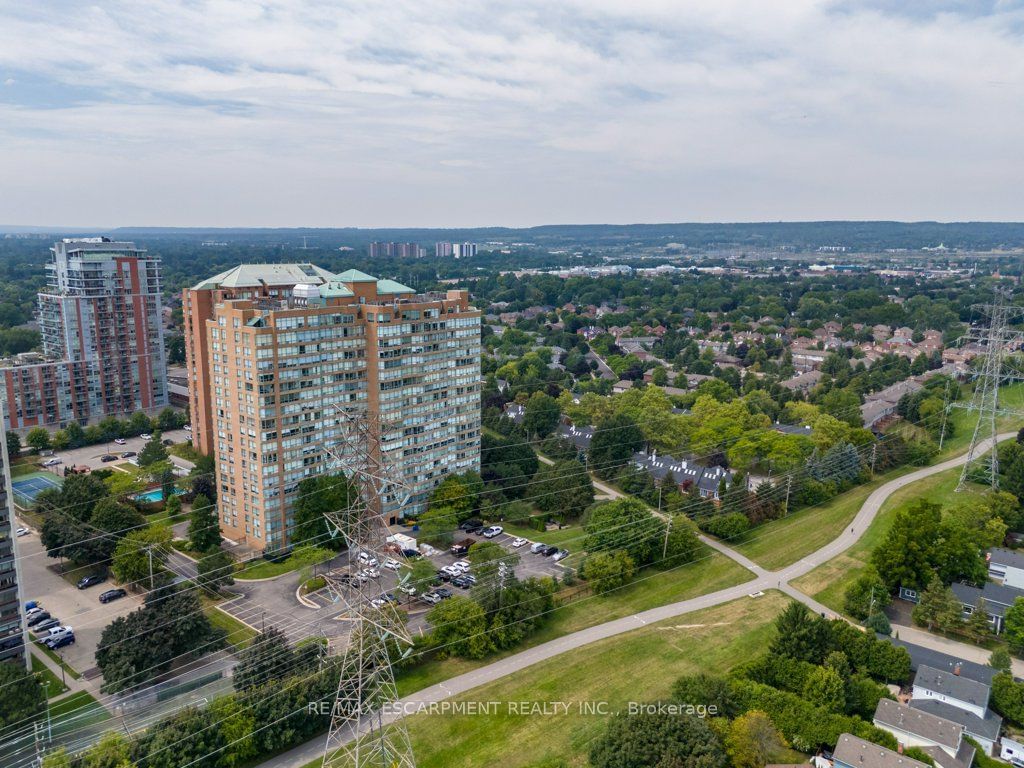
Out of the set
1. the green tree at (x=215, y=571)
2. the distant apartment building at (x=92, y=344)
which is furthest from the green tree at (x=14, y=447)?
the green tree at (x=215, y=571)

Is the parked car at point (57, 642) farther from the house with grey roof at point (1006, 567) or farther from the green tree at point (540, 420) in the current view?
the house with grey roof at point (1006, 567)

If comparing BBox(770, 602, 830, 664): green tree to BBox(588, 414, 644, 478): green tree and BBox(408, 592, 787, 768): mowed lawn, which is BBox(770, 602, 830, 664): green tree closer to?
BBox(408, 592, 787, 768): mowed lawn

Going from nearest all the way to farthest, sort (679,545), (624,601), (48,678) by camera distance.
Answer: (48,678), (624,601), (679,545)

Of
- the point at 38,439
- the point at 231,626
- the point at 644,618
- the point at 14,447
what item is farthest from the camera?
the point at 38,439

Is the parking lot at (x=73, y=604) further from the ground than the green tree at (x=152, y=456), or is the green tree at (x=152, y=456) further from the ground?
the green tree at (x=152, y=456)

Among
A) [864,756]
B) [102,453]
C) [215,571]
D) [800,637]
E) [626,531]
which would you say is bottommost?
[102,453]

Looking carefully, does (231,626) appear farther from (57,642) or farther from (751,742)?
(751,742)

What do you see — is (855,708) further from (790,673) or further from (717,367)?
(717,367)

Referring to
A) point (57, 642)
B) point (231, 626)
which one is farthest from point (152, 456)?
point (231, 626)
